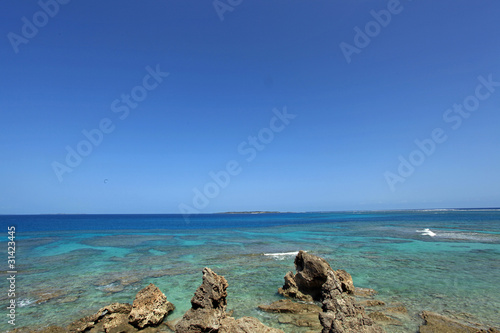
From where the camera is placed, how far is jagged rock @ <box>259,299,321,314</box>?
458 inches

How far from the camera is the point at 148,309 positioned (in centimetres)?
1077

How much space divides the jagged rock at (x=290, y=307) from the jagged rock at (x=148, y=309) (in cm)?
439

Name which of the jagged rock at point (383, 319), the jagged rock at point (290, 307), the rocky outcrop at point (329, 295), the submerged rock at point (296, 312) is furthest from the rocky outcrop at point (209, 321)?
the jagged rock at point (383, 319)

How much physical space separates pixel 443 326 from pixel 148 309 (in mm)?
11253

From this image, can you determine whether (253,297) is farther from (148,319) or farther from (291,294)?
(148,319)

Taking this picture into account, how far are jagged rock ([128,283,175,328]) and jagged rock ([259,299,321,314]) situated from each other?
439cm

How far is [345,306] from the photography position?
27.9ft

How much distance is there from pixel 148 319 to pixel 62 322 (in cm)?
401

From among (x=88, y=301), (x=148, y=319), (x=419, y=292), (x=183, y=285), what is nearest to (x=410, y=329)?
(x=419, y=292)

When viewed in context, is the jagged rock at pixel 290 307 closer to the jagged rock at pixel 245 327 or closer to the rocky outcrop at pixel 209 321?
the rocky outcrop at pixel 209 321

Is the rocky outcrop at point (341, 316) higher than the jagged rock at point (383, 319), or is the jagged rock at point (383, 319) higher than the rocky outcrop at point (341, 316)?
the rocky outcrop at point (341, 316)

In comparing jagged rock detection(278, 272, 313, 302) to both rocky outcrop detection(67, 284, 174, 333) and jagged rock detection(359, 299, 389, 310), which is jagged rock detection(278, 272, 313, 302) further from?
rocky outcrop detection(67, 284, 174, 333)

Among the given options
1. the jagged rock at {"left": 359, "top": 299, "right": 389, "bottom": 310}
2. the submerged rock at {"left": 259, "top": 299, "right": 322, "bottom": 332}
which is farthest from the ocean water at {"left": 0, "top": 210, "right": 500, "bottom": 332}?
the jagged rock at {"left": 359, "top": 299, "right": 389, "bottom": 310}

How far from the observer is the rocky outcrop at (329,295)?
7.67 meters
